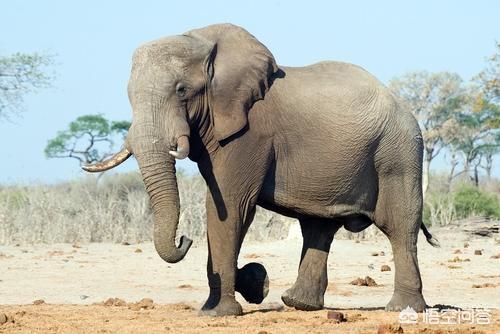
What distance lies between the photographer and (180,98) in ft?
27.4

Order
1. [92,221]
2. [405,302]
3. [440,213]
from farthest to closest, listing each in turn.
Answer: [440,213], [92,221], [405,302]

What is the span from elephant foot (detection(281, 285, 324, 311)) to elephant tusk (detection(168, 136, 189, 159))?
211 cm

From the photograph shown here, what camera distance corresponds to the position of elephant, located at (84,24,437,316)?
8.24 meters

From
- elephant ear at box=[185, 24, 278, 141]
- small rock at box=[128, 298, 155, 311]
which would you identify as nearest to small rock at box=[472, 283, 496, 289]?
small rock at box=[128, 298, 155, 311]

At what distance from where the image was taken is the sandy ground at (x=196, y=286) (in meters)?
8.11

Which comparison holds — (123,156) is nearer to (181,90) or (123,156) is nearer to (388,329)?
(181,90)

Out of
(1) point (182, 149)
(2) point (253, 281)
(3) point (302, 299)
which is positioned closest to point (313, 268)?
(3) point (302, 299)

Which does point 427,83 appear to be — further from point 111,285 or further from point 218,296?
point 218,296

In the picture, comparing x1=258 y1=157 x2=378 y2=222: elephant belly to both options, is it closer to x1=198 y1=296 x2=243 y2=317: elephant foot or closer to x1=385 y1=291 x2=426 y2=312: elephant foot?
x1=385 y1=291 x2=426 y2=312: elephant foot

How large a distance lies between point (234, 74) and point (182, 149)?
35.8 inches

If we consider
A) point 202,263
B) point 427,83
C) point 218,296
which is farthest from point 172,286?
point 427,83

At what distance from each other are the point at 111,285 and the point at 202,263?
2.74m

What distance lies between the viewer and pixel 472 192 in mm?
28672

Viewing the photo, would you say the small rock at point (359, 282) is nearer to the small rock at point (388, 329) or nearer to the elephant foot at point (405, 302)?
the elephant foot at point (405, 302)
